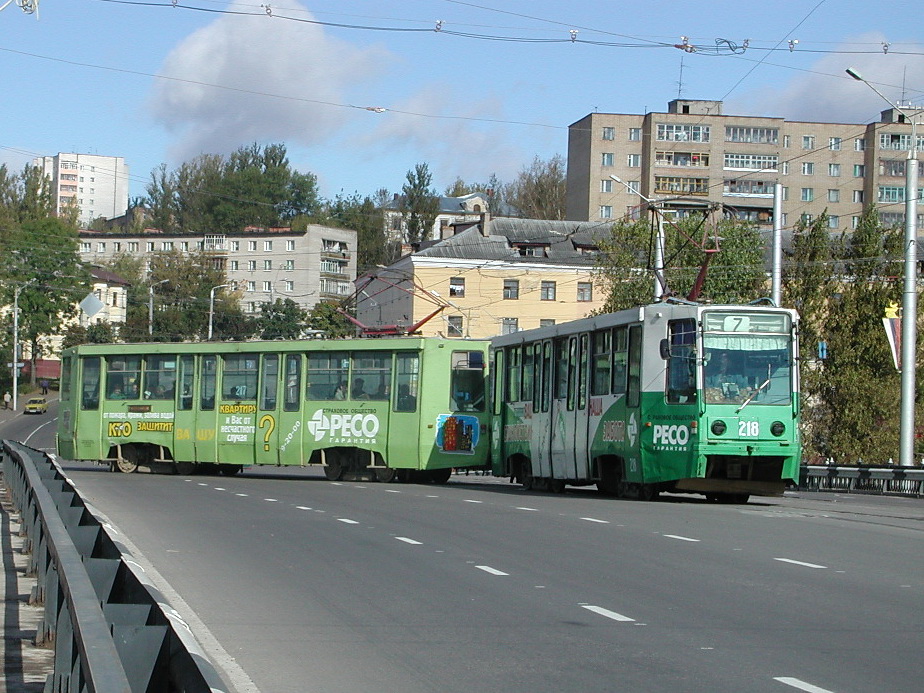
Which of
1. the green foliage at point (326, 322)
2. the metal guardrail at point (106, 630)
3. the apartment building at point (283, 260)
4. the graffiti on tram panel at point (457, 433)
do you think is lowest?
the metal guardrail at point (106, 630)

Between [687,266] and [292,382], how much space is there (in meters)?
29.1

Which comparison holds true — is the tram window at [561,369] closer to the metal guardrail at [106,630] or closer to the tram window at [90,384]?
the tram window at [90,384]

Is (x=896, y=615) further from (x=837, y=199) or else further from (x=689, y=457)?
(x=837, y=199)

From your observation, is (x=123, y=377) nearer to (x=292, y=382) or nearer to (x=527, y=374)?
(x=292, y=382)

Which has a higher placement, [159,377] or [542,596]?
[159,377]

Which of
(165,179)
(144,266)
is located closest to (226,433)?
(144,266)

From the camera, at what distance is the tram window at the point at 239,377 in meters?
33.9

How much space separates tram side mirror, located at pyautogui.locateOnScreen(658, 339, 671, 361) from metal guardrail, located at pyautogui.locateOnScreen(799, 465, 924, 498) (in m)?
11.3

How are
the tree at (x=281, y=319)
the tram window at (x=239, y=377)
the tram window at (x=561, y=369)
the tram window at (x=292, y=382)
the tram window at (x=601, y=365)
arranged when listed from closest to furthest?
the tram window at (x=601, y=365) → the tram window at (x=561, y=369) → the tram window at (x=292, y=382) → the tram window at (x=239, y=377) → the tree at (x=281, y=319)

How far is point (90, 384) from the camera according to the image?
121 ft

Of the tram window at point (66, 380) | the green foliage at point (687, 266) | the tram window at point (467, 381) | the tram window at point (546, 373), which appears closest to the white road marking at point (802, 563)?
the tram window at point (546, 373)

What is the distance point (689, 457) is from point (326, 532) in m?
8.02

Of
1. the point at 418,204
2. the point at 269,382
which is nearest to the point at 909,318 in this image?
the point at 269,382

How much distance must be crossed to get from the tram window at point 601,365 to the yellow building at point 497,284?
51319 millimetres
